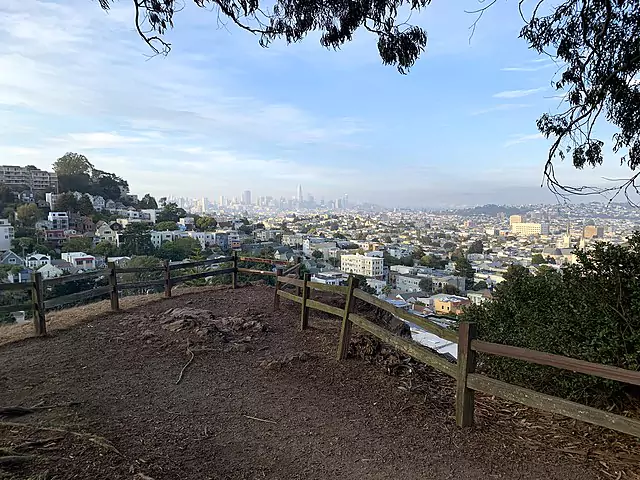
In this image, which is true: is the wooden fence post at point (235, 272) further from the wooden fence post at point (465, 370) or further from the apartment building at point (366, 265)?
the apartment building at point (366, 265)

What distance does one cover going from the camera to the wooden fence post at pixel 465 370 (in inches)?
141

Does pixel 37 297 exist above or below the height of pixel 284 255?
above

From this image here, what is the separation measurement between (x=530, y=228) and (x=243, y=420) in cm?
3364

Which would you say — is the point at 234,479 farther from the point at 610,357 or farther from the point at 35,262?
the point at 35,262

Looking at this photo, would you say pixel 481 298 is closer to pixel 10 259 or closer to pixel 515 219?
pixel 10 259

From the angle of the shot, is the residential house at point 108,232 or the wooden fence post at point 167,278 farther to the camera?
the residential house at point 108,232

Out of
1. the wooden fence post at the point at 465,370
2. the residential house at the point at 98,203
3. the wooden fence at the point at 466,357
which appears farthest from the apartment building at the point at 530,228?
the residential house at the point at 98,203

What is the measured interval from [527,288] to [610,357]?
294cm

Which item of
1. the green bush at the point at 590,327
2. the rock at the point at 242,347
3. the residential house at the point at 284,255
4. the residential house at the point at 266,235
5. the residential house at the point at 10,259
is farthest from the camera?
the residential house at the point at 266,235

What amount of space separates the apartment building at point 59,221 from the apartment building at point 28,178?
11572mm

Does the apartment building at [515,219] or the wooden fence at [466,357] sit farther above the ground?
the wooden fence at [466,357]

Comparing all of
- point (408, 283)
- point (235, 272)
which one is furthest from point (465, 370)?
point (408, 283)

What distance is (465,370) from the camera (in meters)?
3.63

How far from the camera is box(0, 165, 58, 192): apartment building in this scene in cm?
3669
